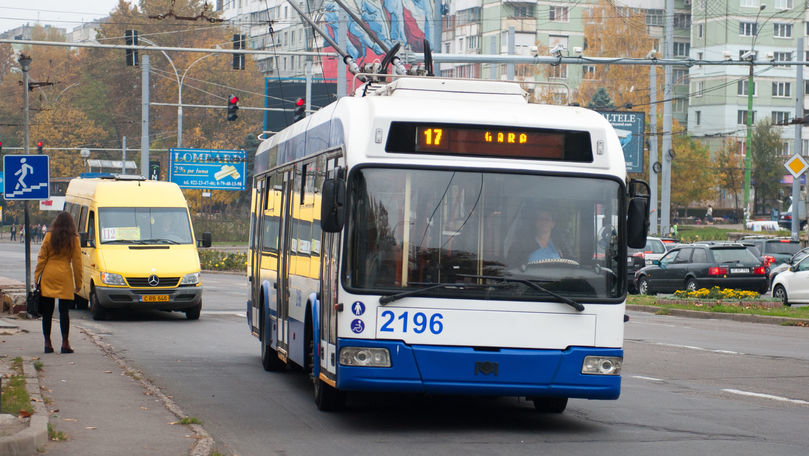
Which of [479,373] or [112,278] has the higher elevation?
[479,373]

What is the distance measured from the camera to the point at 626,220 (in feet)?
33.6

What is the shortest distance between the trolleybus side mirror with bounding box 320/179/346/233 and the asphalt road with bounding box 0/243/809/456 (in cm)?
157

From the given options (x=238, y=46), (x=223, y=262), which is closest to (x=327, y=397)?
(x=238, y=46)

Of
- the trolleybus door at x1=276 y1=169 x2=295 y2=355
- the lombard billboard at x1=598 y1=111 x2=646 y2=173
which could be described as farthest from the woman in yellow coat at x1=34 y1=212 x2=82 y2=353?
the lombard billboard at x1=598 y1=111 x2=646 y2=173

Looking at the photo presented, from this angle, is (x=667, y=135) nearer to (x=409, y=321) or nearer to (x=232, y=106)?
(x=232, y=106)

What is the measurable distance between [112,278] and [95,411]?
41.1ft

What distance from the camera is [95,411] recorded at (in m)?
10.9

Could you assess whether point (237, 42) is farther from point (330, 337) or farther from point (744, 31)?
point (744, 31)

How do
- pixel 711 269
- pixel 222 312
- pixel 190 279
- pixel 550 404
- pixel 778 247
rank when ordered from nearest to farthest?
1. pixel 550 404
2. pixel 190 279
3. pixel 222 312
4. pixel 711 269
5. pixel 778 247

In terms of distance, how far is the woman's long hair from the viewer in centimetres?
1545

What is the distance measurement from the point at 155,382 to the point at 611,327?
5.58m

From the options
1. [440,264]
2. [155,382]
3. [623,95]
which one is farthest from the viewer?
[623,95]

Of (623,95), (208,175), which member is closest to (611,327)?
(208,175)

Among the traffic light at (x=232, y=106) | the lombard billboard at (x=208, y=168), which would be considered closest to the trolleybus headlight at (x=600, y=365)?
the traffic light at (x=232, y=106)
